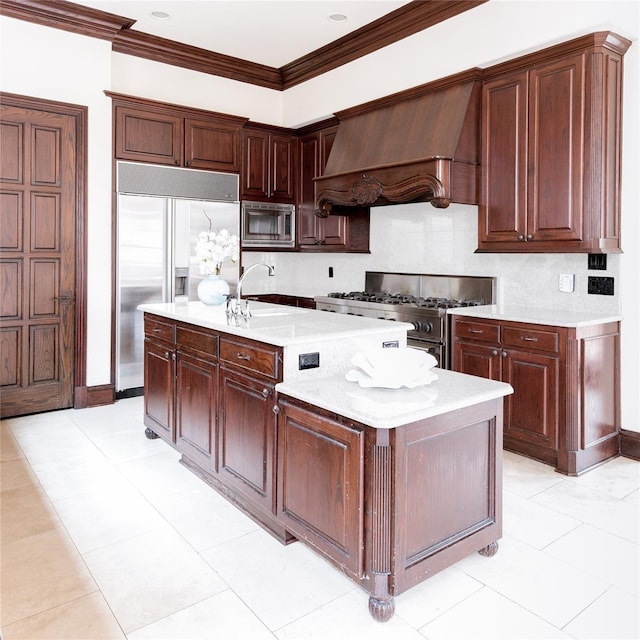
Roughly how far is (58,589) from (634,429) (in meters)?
3.33

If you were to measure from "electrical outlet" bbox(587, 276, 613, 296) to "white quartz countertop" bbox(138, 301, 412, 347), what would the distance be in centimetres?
158

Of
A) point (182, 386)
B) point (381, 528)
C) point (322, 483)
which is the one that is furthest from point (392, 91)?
point (381, 528)

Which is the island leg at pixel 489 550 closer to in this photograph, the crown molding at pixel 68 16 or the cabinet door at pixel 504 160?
the cabinet door at pixel 504 160

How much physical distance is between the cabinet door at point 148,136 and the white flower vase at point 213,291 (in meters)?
1.87

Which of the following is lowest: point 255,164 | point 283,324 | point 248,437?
point 248,437

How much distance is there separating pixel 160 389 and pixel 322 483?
1.82 metres

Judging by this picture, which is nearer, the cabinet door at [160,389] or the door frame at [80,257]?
the cabinet door at [160,389]

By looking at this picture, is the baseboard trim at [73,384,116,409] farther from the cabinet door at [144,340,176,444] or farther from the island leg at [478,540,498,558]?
the island leg at [478,540,498,558]

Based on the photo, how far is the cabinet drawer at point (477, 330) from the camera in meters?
3.61

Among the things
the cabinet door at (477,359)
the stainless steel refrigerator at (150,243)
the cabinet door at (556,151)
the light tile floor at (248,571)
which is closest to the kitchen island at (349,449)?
the light tile floor at (248,571)

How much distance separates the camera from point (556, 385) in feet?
10.7

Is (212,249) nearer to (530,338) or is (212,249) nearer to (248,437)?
(248,437)

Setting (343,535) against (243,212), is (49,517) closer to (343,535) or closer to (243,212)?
(343,535)

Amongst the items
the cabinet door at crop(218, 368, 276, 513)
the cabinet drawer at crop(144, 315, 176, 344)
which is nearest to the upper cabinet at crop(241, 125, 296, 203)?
the cabinet drawer at crop(144, 315, 176, 344)
